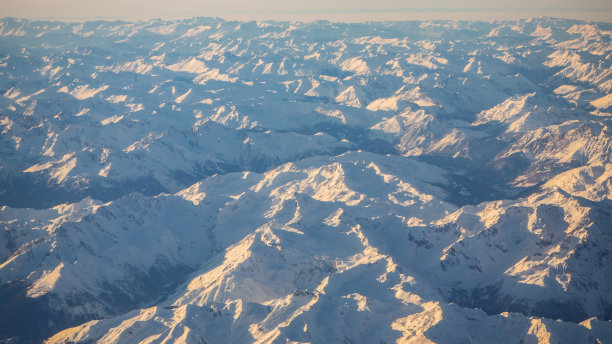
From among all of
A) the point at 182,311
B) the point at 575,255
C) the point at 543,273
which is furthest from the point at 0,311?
the point at 575,255

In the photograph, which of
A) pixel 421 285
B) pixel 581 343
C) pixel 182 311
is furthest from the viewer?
pixel 421 285

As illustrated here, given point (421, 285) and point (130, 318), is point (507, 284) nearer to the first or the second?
point (421, 285)

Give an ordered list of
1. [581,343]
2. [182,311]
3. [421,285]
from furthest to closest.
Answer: [421,285] < [182,311] < [581,343]

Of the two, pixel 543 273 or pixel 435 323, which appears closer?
pixel 435 323

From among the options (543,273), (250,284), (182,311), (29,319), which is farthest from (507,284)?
(29,319)

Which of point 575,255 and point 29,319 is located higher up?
point 575,255

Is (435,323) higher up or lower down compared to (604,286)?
higher up

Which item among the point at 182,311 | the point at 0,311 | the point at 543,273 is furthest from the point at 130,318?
the point at 543,273

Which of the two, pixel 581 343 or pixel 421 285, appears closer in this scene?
pixel 581 343

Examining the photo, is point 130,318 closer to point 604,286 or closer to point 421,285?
point 421,285
